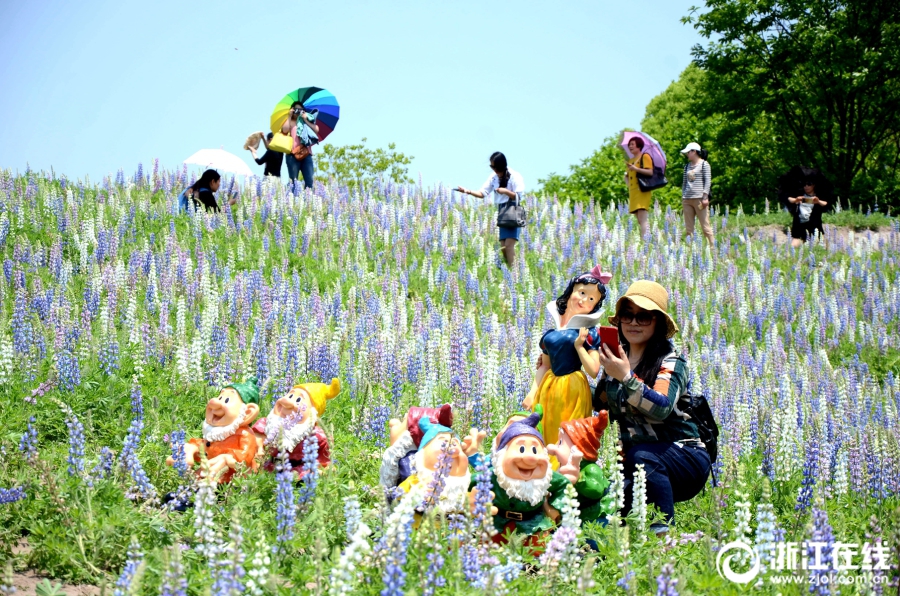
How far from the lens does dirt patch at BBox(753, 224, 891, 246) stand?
16489 mm

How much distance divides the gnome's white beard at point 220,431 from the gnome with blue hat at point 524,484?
1621 millimetres

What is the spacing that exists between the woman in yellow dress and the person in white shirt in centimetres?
309

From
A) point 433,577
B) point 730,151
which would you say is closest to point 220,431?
point 433,577

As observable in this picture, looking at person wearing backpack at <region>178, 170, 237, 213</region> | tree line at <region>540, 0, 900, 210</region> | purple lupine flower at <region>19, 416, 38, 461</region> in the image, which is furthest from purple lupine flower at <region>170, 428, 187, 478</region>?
tree line at <region>540, 0, 900, 210</region>

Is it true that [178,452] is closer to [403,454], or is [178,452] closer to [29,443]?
[29,443]

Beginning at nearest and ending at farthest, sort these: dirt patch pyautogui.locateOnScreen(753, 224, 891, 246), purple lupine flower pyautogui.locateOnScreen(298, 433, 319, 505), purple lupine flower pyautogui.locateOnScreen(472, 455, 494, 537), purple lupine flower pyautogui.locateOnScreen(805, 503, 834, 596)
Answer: purple lupine flower pyautogui.locateOnScreen(805, 503, 834, 596) < purple lupine flower pyautogui.locateOnScreen(472, 455, 494, 537) < purple lupine flower pyautogui.locateOnScreen(298, 433, 319, 505) < dirt patch pyautogui.locateOnScreen(753, 224, 891, 246)

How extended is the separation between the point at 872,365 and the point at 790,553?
26.7ft

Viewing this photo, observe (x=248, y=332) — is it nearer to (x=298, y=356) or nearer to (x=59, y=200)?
(x=298, y=356)

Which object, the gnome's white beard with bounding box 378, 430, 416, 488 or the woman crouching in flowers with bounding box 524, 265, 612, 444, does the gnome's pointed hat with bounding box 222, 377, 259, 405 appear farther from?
the woman crouching in flowers with bounding box 524, 265, 612, 444

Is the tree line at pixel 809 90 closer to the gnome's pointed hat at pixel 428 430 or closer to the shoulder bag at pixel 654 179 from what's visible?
the shoulder bag at pixel 654 179

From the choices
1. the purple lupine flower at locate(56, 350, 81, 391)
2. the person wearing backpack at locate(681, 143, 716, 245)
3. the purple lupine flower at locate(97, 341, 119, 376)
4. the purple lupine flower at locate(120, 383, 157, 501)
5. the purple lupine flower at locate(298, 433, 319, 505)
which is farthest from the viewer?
the person wearing backpack at locate(681, 143, 716, 245)

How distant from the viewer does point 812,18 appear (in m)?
26.8

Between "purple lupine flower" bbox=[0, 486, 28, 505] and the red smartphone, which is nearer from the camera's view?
"purple lupine flower" bbox=[0, 486, 28, 505]

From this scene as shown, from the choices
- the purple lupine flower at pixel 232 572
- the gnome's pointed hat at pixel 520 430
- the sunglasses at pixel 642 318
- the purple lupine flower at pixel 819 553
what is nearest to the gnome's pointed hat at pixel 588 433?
the gnome's pointed hat at pixel 520 430
